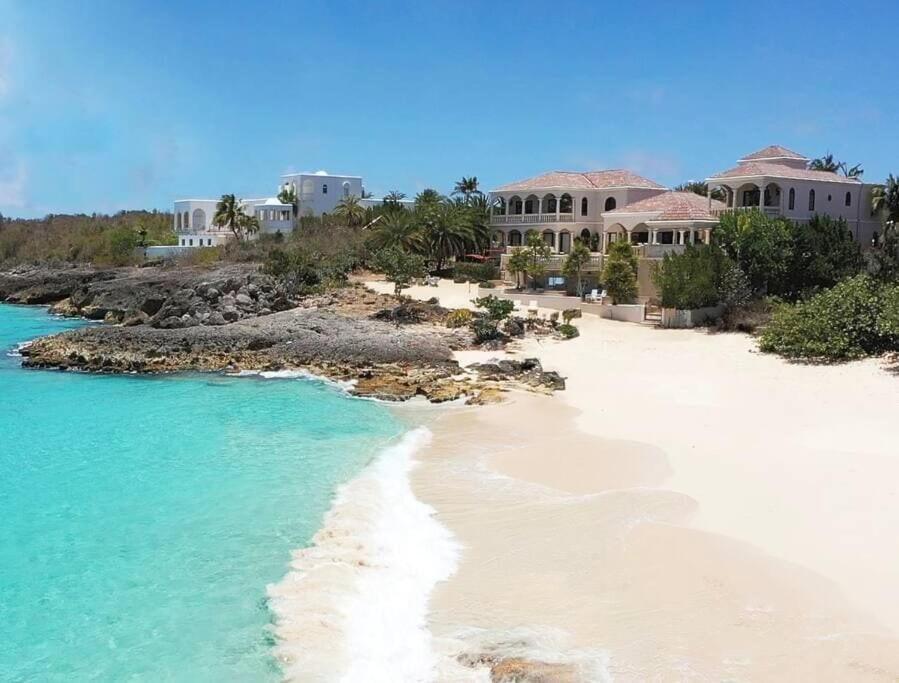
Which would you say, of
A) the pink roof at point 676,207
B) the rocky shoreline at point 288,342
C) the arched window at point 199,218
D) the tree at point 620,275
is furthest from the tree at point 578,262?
the arched window at point 199,218

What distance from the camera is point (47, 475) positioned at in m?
19.1

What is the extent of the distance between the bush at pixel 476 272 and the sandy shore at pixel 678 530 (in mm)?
26048

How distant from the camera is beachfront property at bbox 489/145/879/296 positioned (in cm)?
4200

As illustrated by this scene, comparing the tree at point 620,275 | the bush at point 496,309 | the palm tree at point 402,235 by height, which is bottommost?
the bush at point 496,309

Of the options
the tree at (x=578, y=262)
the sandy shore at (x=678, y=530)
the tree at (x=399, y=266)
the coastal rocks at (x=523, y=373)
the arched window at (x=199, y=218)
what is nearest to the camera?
the sandy shore at (x=678, y=530)

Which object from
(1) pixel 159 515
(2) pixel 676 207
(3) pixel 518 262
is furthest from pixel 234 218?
(1) pixel 159 515

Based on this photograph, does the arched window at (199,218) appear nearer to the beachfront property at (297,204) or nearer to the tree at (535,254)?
the beachfront property at (297,204)

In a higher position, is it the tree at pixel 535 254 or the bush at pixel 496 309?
the tree at pixel 535 254

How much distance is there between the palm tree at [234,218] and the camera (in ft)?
231

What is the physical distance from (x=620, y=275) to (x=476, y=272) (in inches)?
552

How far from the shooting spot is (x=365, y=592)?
39.0 feet

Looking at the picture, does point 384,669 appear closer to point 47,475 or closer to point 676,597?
point 676,597

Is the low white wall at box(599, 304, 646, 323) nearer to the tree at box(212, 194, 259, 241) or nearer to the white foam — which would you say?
the white foam

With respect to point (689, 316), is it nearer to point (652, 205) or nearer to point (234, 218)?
point (652, 205)
